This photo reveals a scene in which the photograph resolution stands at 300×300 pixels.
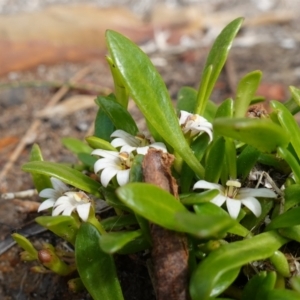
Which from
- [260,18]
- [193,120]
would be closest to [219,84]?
[260,18]

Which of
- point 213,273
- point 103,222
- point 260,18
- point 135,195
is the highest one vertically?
point 135,195

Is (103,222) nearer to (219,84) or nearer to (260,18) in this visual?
(219,84)

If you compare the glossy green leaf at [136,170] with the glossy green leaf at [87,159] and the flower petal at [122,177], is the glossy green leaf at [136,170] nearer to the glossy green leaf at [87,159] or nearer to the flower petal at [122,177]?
the flower petal at [122,177]

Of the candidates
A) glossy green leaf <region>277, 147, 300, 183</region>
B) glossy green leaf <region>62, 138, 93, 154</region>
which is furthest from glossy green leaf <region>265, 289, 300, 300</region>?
glossy green leaf <region>62, 138, 93, 154</region>

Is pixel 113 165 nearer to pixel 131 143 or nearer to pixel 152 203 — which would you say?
pixel 131 143

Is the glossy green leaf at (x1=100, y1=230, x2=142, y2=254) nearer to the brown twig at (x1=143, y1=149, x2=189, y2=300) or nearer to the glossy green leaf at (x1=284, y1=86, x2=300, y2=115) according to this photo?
the brown twig at (x1=143, y1=149, x2=189, y2=300)

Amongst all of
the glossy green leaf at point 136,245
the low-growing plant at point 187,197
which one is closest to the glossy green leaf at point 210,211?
the low-growing plant at point 187,197
